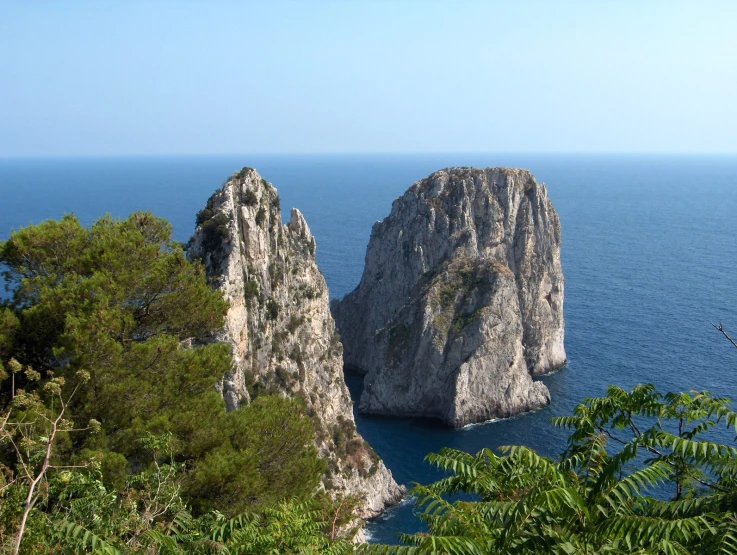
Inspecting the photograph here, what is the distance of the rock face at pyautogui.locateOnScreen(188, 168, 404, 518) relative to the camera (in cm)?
3856

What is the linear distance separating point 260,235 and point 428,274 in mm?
37318

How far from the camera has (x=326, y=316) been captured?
50.8 m

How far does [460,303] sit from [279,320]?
97.7ft

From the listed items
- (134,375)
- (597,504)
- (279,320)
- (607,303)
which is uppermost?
(597,504)

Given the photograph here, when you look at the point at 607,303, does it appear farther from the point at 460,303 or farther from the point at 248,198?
the point at 248,198

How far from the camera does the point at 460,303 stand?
6938cm

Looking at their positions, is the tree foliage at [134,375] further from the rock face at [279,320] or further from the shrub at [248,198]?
the shrub at [248,198]

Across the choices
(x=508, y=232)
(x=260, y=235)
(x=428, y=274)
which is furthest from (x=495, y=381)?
(x=260, y=235)

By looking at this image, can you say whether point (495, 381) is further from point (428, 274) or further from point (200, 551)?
point (200, 551)

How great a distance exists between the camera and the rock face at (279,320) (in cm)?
3856

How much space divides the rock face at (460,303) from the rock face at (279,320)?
16.8 metres

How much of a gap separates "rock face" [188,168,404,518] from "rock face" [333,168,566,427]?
16807 millimetres

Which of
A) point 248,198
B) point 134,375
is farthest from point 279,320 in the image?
point 134,375

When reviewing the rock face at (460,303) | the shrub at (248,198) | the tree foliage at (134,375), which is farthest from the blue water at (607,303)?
the tree foliage at (134,375)
